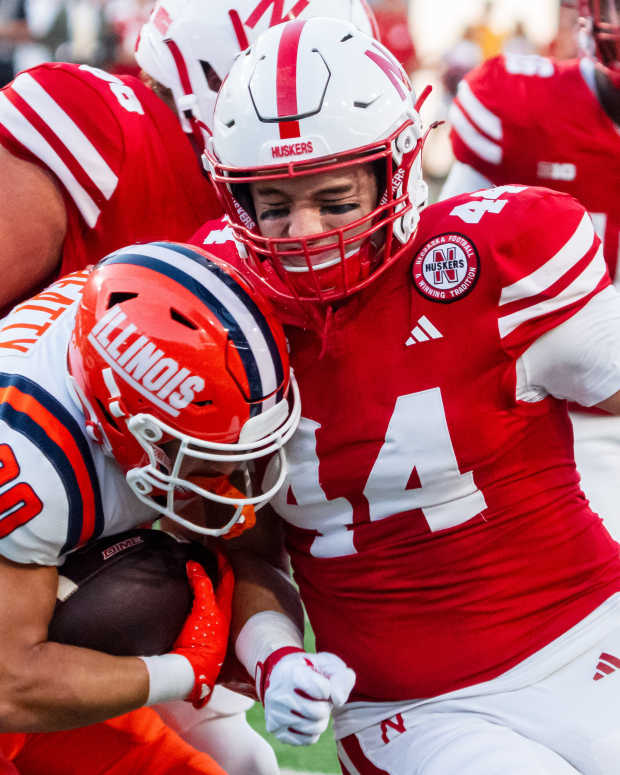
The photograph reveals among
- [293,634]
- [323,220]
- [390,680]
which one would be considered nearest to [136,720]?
[293,634]

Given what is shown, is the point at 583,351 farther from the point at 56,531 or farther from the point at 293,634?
the point at 56,531

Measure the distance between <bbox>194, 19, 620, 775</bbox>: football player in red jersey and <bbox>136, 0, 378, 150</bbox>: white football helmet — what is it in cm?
62

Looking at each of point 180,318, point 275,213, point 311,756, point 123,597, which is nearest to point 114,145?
point 275,213

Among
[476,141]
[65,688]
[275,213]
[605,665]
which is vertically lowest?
[605,665]

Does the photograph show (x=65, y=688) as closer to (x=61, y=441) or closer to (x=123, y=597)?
(x=123, y=597)

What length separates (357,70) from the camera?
71.1 inches

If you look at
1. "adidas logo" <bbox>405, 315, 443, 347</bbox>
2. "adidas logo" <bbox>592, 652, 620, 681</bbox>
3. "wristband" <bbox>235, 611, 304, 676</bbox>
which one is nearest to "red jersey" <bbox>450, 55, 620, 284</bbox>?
"adidas logo" <bbox>405, 315, 443, 347</bbox>

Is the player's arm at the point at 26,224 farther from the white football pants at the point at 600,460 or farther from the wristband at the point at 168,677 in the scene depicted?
the white football pants at the point at 600,460

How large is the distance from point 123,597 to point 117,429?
0.98 feet

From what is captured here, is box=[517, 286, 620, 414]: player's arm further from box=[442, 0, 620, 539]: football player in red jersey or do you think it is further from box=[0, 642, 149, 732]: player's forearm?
box=[442, 0, 620, 539]: football player in red jersey

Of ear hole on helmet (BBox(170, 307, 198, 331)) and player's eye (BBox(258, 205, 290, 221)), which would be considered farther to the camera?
player's eye (BBox(258, 205, 290, 221))

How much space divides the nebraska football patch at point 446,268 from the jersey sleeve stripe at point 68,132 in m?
0.80

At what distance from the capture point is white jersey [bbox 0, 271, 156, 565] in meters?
1.65

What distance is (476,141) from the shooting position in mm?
2986
